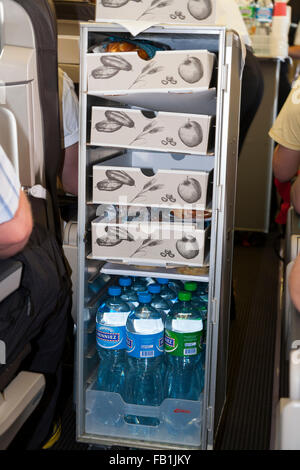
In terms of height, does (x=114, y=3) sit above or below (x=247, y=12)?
above

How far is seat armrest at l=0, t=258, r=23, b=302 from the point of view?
1.34m

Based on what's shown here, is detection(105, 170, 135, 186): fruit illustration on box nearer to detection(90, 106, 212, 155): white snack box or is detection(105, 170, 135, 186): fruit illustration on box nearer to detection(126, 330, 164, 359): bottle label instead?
detection(90, 106, 212, 155): white snack box

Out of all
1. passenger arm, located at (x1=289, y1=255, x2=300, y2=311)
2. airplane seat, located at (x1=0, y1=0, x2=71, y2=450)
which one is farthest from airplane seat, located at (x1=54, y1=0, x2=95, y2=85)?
passenger arm, located at (x1=289, y1=255, x2=300, y2=311)

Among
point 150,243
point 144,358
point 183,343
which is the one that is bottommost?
point 144,358

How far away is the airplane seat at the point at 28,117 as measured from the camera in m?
1.47

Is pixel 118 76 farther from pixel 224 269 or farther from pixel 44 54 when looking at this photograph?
pixel 224 269

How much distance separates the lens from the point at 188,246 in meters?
1.74

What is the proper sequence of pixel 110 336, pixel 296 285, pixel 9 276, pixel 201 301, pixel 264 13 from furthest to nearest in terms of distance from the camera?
pixel 264 13
pixel 201 301
pixel 110 336
pixel 9 276
pixel 296 285

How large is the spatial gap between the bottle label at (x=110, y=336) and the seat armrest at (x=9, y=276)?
0.53 meters

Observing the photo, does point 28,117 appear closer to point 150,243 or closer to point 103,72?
point 103,72

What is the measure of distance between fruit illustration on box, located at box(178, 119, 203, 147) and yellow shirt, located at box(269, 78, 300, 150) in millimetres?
635

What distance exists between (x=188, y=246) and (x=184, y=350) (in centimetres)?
38

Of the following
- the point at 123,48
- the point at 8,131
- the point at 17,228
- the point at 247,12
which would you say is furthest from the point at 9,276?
the point at 247,12

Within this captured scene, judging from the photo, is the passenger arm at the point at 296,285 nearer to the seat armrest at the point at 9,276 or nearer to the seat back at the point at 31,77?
the seat armrest at the point at 9,276
